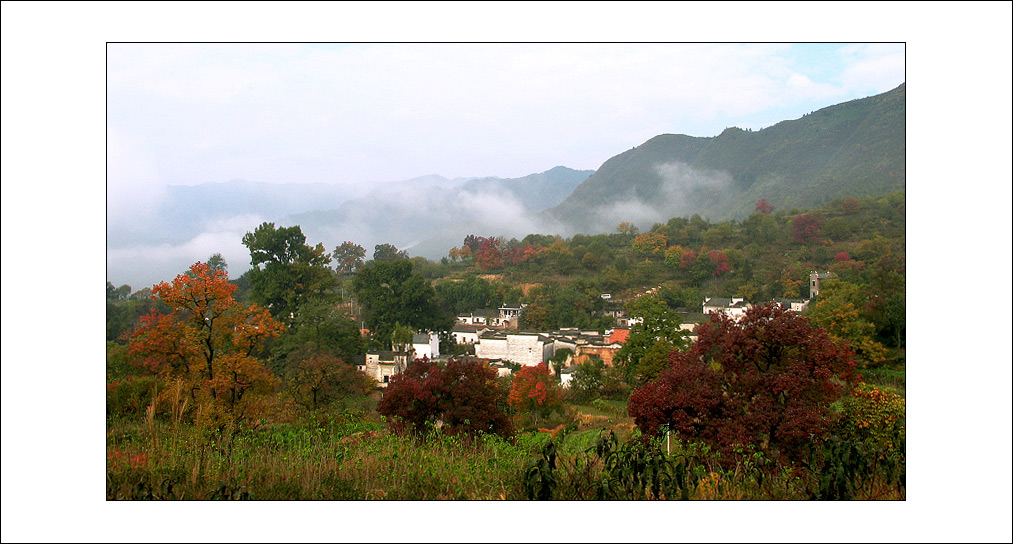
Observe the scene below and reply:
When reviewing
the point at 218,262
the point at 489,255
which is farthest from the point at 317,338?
the point at 489,255

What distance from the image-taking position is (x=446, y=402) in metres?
4.74

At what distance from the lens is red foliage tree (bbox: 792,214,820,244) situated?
26.2 meters

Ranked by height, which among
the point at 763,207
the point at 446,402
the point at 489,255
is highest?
the point at 763,207

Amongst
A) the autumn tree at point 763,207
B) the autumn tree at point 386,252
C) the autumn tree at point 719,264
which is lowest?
the autumn tree at point 719,264

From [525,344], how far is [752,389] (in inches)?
504

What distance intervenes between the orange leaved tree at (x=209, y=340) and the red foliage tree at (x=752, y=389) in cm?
278

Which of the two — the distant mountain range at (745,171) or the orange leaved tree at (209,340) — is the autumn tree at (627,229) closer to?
the distant mountain range at (745,171)

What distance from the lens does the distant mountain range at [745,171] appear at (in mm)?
31641

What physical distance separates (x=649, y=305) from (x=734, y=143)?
101ft

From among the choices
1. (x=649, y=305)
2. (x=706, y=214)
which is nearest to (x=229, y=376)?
(x=649, y=305)

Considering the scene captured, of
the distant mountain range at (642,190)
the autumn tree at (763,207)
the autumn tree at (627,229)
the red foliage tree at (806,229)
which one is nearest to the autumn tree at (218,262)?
the distant mountain range at (642,190)

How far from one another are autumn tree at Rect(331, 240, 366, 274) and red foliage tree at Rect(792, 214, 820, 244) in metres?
17.7

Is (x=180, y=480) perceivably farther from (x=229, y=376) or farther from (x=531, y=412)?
(x=531, y=412)

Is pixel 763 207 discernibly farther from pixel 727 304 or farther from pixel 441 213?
pixel 441 213
